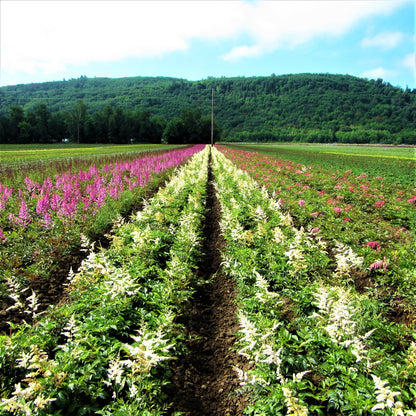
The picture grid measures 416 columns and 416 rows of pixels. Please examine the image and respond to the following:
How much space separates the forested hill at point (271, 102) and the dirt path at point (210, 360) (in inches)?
4189

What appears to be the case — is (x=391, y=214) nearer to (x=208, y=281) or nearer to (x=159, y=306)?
(x=208, y=281)

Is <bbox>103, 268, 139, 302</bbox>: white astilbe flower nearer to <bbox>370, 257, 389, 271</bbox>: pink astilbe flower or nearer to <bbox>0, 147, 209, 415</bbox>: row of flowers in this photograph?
<bbox>0, 147, 209, 415</bbox>: row of flowers

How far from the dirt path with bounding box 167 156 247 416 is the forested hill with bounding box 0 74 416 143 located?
106 meters

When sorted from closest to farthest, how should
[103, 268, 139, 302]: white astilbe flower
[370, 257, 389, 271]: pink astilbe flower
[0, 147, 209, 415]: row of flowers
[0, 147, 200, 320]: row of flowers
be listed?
[0, 147, 209, 415]: row of flowers < [103, 268, 139, 302]: white astilbe flower < [370, 257, 389, 271]: pink astilbe flower < [0, 147, 200, 320]: row of flowers

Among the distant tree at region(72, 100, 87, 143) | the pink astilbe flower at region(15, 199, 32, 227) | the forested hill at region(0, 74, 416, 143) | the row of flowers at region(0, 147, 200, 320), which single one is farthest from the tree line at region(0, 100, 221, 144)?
the pink astilbe flower at region(15, 199, 32, 227)

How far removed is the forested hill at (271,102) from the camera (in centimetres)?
11406

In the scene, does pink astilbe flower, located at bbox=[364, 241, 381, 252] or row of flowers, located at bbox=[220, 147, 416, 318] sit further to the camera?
pink astilbe flower, located at bbox=[364, 241, 381, 252]

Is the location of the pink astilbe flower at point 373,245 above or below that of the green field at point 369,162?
below

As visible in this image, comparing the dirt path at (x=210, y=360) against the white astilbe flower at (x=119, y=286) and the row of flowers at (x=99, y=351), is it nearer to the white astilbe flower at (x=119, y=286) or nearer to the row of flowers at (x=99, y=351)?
the row of flowers at (x=99, y=351)

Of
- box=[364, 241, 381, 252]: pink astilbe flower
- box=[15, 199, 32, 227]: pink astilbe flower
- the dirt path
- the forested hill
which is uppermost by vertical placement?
the forested hill

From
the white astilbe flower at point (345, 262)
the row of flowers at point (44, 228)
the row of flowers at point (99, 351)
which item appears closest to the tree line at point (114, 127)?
the row of flowers at point (44, 228)

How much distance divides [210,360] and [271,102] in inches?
6896

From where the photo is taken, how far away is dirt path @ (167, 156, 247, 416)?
279 centimetres

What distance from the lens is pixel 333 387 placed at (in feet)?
8.56
